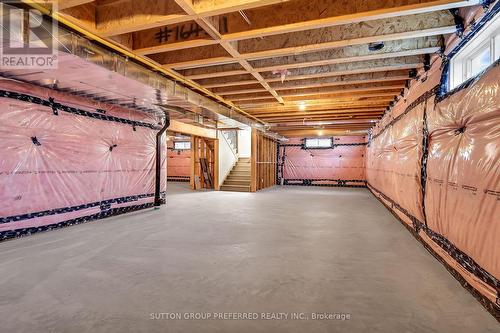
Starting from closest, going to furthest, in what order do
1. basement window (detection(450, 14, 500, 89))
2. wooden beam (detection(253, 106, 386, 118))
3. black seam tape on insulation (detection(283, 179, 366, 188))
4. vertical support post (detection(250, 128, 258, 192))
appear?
basement window (detection(450, 14, 500, 89)), wooden beam (detection(253, 106, 386, 118)), vertical support post (detection(250, 128, 258, 192)), black seam tape on insulation (detection(283, 179, 366, 188))

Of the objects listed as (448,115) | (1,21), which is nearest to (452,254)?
(448,115)

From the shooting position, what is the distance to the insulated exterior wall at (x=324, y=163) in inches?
463

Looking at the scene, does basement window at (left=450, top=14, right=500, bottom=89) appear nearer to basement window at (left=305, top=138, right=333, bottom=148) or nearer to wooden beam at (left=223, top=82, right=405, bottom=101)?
wooden beam at (left=223, top=82, right=405, bottom=101)

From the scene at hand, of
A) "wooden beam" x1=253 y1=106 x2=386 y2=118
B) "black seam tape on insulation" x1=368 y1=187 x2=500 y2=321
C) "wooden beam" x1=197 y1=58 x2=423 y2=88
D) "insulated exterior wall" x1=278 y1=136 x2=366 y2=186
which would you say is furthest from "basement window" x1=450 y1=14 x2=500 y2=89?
"insulated exterior wall" x1=278 y1=136 x2=366 y2=186

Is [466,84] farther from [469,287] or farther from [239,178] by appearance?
[239,178]

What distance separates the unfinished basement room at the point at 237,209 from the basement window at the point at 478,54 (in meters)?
0.02

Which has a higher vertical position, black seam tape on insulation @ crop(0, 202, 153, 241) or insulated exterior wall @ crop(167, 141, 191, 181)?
insulated exterior wall @ crop(167, 141, 191, 181)

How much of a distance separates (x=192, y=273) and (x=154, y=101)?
11.0 ft

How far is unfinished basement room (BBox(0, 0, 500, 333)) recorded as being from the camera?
181 cm

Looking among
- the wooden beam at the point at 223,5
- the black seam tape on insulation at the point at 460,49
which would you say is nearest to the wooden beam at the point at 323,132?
the black seam tape on insulation at the point at 460,49

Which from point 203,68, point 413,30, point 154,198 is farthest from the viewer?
point 154,198

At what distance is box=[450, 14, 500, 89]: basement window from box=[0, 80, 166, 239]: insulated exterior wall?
17.7ft

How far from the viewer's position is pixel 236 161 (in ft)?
37.8

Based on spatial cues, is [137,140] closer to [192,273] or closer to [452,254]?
[192,273]
